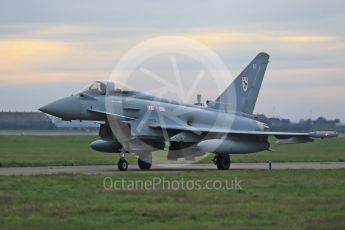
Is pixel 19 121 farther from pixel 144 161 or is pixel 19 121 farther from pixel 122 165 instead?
pixel 122 165

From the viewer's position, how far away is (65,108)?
2625cm

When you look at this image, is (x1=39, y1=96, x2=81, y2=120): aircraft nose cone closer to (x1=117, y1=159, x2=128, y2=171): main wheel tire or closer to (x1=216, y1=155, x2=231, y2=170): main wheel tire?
(x1=117, y1=159, x2=128, y2=171): main wheel tire

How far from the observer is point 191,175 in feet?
76.6

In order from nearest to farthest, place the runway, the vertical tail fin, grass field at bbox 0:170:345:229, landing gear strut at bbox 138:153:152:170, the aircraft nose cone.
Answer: grass field at bbox 0:170:345:229 → the runway → the aircraft nose cone → landing gear strut at bbox 138:153:152:170 → the vertical tail fin

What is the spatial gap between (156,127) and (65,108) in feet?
12.5

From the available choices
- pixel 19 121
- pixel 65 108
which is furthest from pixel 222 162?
pixel 19 121

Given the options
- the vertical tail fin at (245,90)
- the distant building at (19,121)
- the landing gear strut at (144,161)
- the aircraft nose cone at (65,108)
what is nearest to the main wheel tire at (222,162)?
the landing gear strut at (144,161)

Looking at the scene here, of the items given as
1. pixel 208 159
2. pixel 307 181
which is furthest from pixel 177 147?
pixel 208 159

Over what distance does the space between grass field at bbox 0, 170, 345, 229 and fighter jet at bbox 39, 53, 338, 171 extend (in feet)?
21.0

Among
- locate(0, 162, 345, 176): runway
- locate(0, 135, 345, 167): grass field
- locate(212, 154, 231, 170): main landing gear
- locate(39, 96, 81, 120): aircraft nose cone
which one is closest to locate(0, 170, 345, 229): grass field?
locate(0, 162, 345, 176): runway

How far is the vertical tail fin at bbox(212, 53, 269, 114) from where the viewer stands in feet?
105

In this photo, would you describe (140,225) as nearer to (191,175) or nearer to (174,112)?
(191,175)

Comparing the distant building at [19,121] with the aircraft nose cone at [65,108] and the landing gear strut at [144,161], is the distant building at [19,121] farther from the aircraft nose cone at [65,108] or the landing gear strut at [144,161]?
the aircraft nose cone at [65,108]

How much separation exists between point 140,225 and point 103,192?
5.00m
